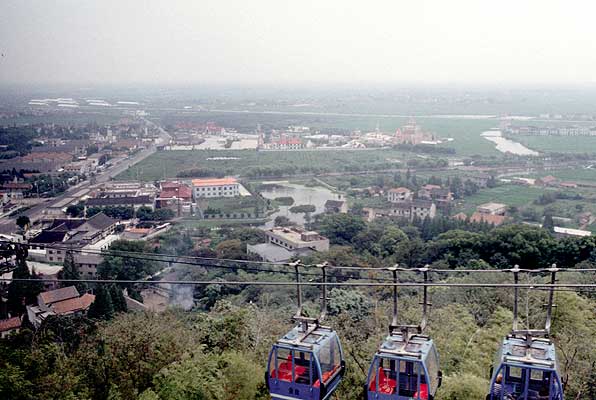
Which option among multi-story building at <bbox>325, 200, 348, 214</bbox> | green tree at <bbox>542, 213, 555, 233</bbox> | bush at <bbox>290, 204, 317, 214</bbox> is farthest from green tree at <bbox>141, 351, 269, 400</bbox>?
green tree at <bbox>542, 213, 555, 233</bbox>

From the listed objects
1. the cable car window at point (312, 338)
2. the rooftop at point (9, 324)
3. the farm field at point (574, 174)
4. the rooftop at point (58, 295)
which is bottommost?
the rooftop at point (9, 324)

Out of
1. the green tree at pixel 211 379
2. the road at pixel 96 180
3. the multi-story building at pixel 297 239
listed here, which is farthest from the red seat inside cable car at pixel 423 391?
the road at pixel 96 180

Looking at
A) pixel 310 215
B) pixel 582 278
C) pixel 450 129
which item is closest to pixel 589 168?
pixel 450 129

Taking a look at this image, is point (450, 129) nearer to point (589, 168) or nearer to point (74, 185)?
point (589, 168)

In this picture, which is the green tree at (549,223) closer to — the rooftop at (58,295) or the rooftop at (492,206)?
the rooftop at (492,206)

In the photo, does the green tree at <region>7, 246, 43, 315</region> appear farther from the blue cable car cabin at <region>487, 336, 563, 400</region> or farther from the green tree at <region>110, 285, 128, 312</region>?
the blue cable car cabin at <region>487, 336, 563, 400</region>

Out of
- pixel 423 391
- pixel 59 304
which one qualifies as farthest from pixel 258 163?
pixel 423 391
